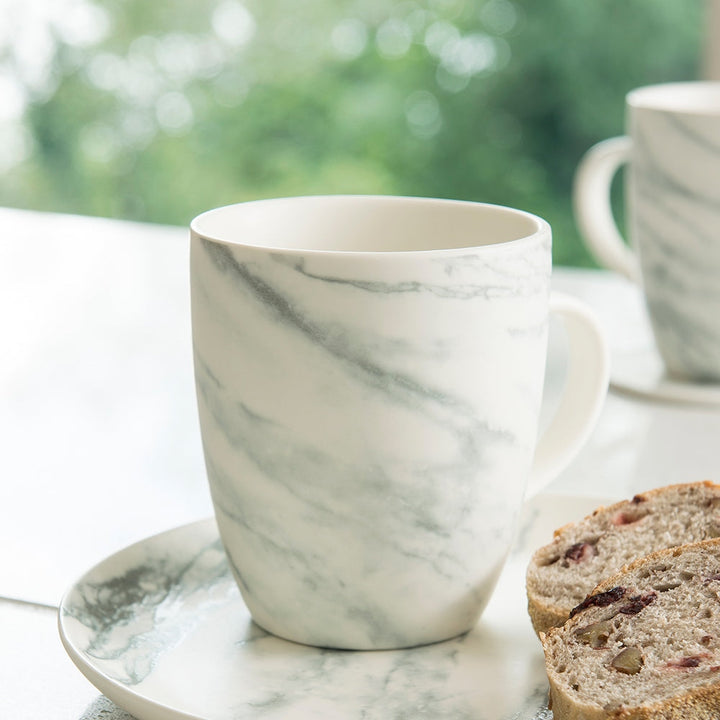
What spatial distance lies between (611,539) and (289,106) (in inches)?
194

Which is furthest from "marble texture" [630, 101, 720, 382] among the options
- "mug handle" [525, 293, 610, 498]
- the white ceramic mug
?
"mug handle" [525, 293, 610, 498]

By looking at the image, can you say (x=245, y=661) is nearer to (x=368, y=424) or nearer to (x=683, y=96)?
(x=368, y=424)

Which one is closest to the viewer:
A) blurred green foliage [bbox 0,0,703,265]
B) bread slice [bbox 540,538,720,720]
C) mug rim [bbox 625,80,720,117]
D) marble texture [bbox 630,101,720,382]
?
bread slice [bbox 540,538,720,720]

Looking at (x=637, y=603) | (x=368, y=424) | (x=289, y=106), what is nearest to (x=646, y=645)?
(x=637, y=603)

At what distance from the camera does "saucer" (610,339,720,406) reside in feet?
3.17

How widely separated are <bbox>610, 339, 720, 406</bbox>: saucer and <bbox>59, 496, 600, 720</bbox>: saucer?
0.42 meters

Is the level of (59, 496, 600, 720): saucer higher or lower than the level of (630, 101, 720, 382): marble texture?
lower

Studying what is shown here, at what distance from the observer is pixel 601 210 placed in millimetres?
1098

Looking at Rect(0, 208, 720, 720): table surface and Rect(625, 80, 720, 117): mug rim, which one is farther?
Rect(625, 80, 720, 117): mug rim

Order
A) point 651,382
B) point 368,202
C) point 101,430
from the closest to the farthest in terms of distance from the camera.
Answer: point 368,202, point 101,430, point 651,382

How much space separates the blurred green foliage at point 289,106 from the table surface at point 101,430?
370 centimetres

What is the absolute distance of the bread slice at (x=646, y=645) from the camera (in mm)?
410

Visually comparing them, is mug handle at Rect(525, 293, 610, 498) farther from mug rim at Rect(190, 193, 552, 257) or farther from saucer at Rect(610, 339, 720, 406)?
saucer at Rect(610, 339, 720, 406)

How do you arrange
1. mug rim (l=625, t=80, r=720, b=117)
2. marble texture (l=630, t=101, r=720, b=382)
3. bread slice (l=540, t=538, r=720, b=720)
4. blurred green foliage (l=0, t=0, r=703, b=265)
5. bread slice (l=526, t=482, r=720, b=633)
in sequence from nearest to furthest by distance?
bread slice (l=540, t=538, r=720, b=720), bread slice (l=526, t=482, r=720, b=633), marble texture (l=630, t=101, r=720, b=382), mug rim (l=625, t=80, r=720, b=117), blurred green foliage (l=0, t=0, r=703, b=265)
